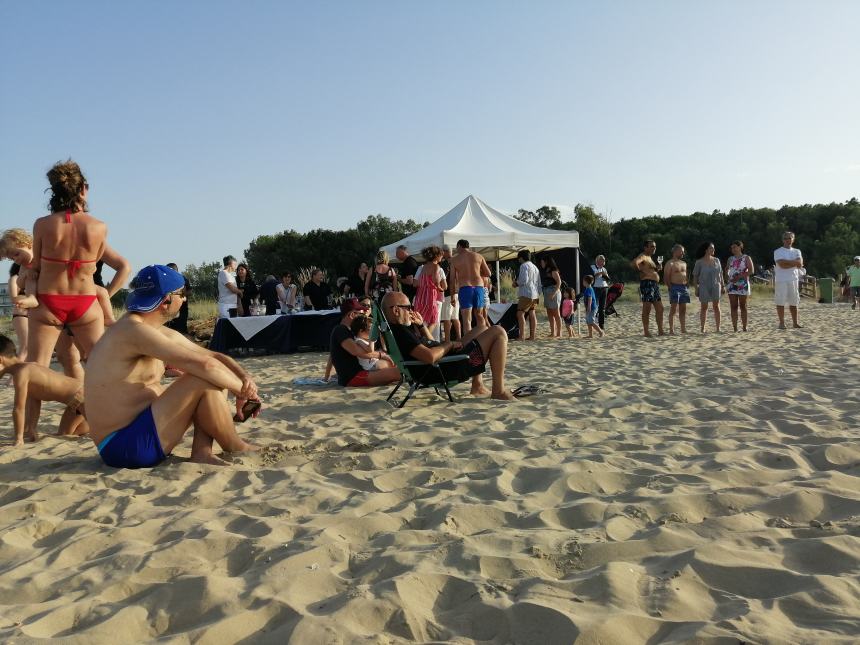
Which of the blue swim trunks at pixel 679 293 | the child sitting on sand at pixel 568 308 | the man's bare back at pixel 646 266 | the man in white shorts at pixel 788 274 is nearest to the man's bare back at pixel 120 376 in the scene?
the man's bare back at pixel 646 266

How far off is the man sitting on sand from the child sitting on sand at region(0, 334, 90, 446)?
1997mm

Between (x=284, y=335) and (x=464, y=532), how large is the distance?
748 centimetres

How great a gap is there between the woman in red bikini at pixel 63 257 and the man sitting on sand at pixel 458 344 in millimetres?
1899

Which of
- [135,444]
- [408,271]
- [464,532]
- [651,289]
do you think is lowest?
[464,532]

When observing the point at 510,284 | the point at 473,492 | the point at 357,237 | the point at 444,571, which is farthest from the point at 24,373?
the point at 357,237

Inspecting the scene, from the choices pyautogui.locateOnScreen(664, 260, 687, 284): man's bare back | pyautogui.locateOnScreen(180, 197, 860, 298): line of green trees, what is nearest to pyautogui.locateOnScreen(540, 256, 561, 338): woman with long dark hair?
pyautogui.locateOnScreen(664, 260, 687, 284): man's bare back

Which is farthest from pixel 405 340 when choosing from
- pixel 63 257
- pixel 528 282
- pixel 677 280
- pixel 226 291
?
pixel 677 280

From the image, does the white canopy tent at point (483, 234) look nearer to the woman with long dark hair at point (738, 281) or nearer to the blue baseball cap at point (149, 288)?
the woman with long dark hair at point (738, 281)

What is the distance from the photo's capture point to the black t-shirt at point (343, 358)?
5.37 metres

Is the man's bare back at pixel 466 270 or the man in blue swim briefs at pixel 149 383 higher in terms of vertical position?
the man's bare back at pixel 466 270

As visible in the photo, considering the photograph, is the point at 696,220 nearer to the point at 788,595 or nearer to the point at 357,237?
the point at 357,237

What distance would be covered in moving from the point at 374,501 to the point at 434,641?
1.00m

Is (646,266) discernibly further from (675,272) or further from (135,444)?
(135,444)

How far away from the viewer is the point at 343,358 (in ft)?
17.7
